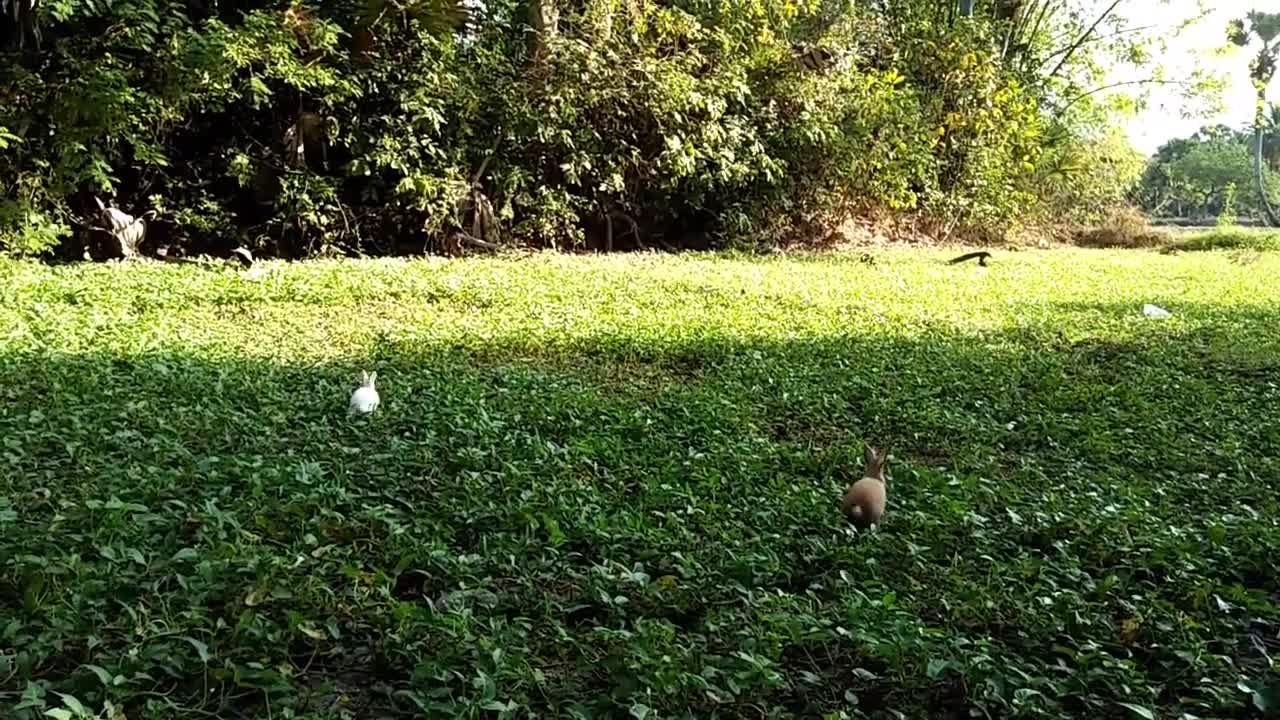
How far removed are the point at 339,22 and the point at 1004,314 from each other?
228 inches

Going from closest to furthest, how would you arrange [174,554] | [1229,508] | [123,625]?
[123,625], [174,554], [1229,508]

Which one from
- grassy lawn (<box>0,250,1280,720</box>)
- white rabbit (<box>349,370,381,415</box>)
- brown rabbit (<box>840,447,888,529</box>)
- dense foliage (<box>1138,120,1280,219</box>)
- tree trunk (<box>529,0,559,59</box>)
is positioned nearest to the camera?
grassy lawn (<box>0,250,1280,720</box>)

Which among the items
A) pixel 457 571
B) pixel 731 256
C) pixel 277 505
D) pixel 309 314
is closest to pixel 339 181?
pixel 309 314

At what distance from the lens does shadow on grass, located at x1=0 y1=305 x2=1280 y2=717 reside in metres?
1.79

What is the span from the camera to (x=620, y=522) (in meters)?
2.51

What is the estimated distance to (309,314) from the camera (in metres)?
5.52

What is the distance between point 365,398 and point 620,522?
146 cm

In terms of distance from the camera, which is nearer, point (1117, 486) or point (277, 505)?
point (277, 505)

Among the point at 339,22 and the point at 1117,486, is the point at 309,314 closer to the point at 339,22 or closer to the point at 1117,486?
the point at 339,22

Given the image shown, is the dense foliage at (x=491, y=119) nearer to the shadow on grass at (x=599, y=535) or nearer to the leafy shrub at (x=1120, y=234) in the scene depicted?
the leafy shrub at (x=1120, y=234)

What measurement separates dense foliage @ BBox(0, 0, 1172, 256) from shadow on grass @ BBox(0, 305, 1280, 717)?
12.1 feet

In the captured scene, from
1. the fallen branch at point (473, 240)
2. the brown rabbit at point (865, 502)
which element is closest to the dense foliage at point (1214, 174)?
the fallen branch at point (473, 240)

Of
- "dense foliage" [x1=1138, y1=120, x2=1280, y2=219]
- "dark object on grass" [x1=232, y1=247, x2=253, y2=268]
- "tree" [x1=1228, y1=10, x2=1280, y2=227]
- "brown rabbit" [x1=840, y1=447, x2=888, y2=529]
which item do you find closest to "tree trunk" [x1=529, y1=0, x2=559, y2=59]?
"dark object on grass" [x1=232, y1=247, x2=253, y2=268]

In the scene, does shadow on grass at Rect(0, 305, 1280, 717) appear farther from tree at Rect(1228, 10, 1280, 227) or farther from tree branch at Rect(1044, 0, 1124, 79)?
tree at Rect(1228, 10, 1280, 227)
